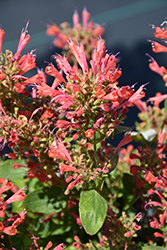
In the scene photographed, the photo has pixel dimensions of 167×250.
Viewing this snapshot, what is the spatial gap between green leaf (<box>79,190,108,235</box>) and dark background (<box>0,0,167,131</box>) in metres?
1.64

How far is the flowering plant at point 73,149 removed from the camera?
66 cm

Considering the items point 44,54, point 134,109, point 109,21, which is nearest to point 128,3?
point 109,21

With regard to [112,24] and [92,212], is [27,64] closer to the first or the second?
[92,212]

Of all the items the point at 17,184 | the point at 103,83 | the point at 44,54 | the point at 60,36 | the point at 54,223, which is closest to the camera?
the point at 103,83

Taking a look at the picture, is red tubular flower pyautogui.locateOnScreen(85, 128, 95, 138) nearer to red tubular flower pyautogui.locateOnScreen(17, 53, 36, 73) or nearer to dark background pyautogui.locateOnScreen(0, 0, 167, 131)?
red tubular flower pyautogui.locateOnScreen(17, 53, 36, 73)

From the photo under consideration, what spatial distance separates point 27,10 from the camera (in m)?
2.85

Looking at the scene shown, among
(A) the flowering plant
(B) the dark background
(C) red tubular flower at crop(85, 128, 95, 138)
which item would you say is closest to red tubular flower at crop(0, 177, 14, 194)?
(A) the flowering plant

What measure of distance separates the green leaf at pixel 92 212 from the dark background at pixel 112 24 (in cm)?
164

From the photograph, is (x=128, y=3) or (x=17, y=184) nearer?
(x=17, y=184)

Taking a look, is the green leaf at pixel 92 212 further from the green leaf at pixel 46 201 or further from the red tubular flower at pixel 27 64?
the red tubular flower at pixel 27 64

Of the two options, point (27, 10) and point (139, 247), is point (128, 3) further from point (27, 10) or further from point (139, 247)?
point (139, 247)

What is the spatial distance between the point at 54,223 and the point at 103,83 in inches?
19.5

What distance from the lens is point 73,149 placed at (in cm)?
80

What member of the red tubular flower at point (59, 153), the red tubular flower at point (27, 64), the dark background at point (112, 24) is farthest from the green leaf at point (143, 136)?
the dark background at point (112, 24)
